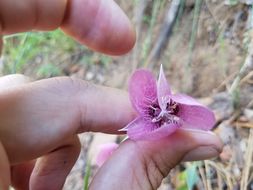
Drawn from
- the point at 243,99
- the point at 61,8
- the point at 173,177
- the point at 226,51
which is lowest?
the point at 173,177

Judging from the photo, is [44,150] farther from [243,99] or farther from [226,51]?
[226,51]

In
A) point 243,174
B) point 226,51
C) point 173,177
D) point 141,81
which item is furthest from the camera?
point 226,51

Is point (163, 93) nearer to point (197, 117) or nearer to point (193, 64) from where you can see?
point (197, 117)

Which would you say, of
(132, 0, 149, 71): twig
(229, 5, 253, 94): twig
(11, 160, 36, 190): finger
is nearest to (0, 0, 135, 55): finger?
(11, 160, 36, 190): finger

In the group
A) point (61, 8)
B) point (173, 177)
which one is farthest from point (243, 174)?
point (61, 8)

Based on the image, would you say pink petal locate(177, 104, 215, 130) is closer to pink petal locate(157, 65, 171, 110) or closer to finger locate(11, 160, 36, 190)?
pink petal locate(157, 65, 171, 110)

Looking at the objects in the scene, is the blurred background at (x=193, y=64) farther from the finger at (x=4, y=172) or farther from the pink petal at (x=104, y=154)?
the finger at (x=4, y=172)

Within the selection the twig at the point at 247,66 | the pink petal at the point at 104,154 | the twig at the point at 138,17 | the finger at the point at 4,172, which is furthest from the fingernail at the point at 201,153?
the twig at the point at 138,17
